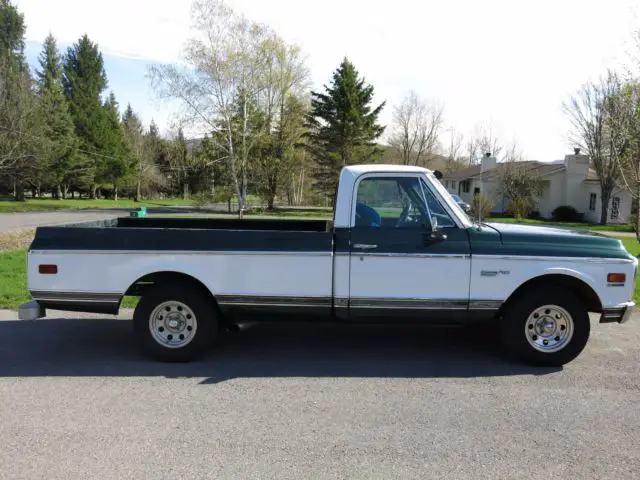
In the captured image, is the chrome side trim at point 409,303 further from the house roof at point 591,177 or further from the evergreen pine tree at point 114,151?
the evergreen pine tree at point 114,151

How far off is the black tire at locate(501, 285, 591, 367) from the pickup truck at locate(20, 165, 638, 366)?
0.01 m

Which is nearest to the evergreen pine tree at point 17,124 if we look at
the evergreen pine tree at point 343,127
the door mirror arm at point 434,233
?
the evergreen pine tree at point 343,127

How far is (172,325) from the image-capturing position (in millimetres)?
5520

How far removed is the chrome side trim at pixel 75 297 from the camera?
17.8 ft

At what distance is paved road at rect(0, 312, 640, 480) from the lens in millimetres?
3504

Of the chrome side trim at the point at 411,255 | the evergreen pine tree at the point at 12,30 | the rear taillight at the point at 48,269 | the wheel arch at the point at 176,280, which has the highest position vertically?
the evergreen pine tree at the point at 12,30

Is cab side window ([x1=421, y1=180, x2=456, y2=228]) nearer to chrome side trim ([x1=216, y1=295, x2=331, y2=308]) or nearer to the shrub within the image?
chrome side trim ([x1=216, y1=295, x2=331, y2=308])

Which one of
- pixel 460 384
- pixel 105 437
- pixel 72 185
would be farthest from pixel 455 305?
pixel 72 185

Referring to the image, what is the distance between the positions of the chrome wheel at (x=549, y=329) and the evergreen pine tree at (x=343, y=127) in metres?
39.4

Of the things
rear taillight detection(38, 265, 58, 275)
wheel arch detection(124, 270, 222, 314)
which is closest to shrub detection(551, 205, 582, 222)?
wheel arch detection(124, 270, 222, 314)

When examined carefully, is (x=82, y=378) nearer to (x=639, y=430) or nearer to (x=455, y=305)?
(x=455, y=305)

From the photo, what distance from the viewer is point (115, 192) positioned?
6525 centimetres

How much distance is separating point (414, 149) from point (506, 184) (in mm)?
25974

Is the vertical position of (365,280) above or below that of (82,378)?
above
